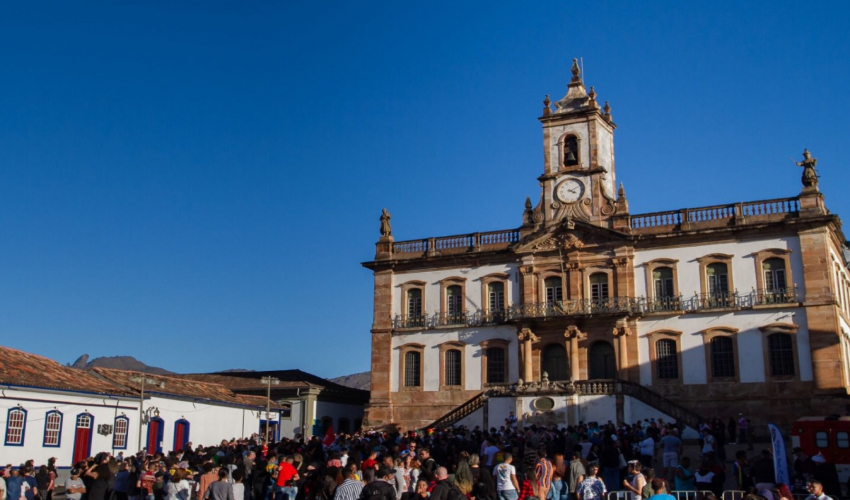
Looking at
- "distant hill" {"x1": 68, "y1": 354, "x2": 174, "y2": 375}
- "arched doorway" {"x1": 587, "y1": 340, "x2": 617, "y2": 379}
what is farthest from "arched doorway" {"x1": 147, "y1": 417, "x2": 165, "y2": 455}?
→ "distant hill" {"x1": 68, "y1": 354, "x2": 174, "y2": 375}

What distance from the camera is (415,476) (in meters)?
15.4

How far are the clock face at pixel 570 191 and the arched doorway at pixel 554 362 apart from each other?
6.57 metres

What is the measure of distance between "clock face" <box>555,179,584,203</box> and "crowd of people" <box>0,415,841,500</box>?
1844cm

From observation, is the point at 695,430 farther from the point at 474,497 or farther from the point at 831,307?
the point at 474,497

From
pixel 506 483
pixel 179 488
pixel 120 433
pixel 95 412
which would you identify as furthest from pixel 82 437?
pixel 506 483

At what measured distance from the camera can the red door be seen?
30.2 m

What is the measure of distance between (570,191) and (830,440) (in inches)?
793

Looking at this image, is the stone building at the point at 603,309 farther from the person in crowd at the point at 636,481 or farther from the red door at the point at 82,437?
the person in crowd at the point at 636,481

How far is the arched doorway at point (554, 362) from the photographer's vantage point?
38.1 meters

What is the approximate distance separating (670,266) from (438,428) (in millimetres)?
11609

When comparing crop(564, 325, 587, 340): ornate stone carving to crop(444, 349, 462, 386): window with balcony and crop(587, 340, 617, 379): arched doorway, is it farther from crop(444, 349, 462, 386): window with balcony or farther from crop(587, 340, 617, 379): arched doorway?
crop(444, 349, 462, 386): window with balcony

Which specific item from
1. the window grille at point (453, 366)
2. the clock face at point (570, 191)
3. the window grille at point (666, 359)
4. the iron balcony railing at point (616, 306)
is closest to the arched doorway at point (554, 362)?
the iron balcony railing at point (616, 306)

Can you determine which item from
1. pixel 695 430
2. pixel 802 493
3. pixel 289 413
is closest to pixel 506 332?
pixel 695 430

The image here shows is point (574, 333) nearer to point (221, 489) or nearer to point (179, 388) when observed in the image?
point (179, 388)
